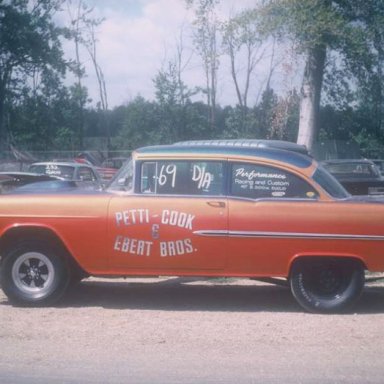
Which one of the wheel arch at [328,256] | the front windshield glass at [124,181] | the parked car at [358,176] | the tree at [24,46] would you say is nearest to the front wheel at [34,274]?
the front windshield glass at [124,181]

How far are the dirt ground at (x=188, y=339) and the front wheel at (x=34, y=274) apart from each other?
0.54ft

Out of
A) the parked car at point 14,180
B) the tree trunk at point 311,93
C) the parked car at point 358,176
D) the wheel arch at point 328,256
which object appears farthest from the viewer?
the tree trunk at point 311,93

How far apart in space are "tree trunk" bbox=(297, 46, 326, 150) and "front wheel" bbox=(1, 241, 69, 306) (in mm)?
13836

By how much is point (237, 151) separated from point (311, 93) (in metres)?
13.4

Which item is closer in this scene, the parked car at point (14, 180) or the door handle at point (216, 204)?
the door handle at point (216, 204)

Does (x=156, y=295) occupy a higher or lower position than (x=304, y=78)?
lower

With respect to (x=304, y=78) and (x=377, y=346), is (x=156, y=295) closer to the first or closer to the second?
(x=377, y=346)

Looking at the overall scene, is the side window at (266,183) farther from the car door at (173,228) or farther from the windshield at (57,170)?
the windshield at (57,170)

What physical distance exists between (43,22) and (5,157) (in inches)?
422

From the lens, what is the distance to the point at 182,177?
7066 millimetres

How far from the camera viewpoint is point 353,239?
22.1 feet

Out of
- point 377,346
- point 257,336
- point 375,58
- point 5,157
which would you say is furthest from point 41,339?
point 5,157

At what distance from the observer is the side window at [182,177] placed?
23.0ft

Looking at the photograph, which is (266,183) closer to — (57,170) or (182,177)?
(182,177)
